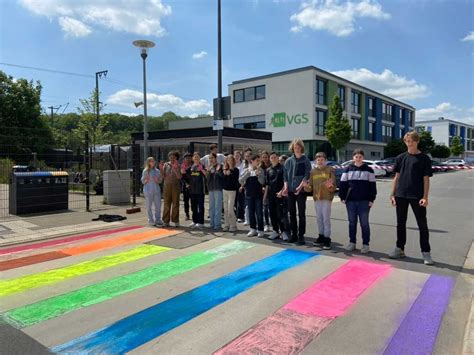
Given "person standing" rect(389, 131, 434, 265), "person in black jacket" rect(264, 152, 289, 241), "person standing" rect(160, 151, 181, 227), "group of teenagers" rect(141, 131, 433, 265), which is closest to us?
"person standing" rect(389, 131, 434, 265)

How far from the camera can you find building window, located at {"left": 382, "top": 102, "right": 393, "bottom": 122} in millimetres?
57406

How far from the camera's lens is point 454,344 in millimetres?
3471

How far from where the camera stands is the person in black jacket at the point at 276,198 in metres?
7.78

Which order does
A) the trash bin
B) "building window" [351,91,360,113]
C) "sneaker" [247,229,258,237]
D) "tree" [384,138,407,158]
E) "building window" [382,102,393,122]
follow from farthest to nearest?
"building window" [382,102,393,122] → "tree" [384,138,407,158] → "building window" [351,91,360,113] → the trash bin → "sneaker" [247,229,258,237]

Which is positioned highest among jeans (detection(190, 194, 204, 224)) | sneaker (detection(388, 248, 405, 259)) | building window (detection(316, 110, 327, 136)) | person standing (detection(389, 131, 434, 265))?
building window (detection(316, 110, 327, 136))

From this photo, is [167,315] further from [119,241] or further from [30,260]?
[119,241]

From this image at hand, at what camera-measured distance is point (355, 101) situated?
49.3 metres

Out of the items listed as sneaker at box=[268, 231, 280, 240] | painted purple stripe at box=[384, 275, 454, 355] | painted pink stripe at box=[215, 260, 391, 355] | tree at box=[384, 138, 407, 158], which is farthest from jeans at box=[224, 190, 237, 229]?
tree at box=[384, 138, 407, 158]

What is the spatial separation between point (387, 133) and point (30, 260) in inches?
2365

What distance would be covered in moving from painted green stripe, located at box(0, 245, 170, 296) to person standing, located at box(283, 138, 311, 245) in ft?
8.47

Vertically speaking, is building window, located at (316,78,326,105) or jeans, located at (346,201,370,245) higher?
building window, located at (316,78,326,105)

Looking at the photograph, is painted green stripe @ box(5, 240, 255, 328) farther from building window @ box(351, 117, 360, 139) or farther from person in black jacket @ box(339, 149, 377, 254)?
building window @ box(351, 117, 360, 139)

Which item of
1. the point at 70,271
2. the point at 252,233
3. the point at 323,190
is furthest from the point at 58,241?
the point at 323,190

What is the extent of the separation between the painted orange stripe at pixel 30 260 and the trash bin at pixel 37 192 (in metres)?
4.92
